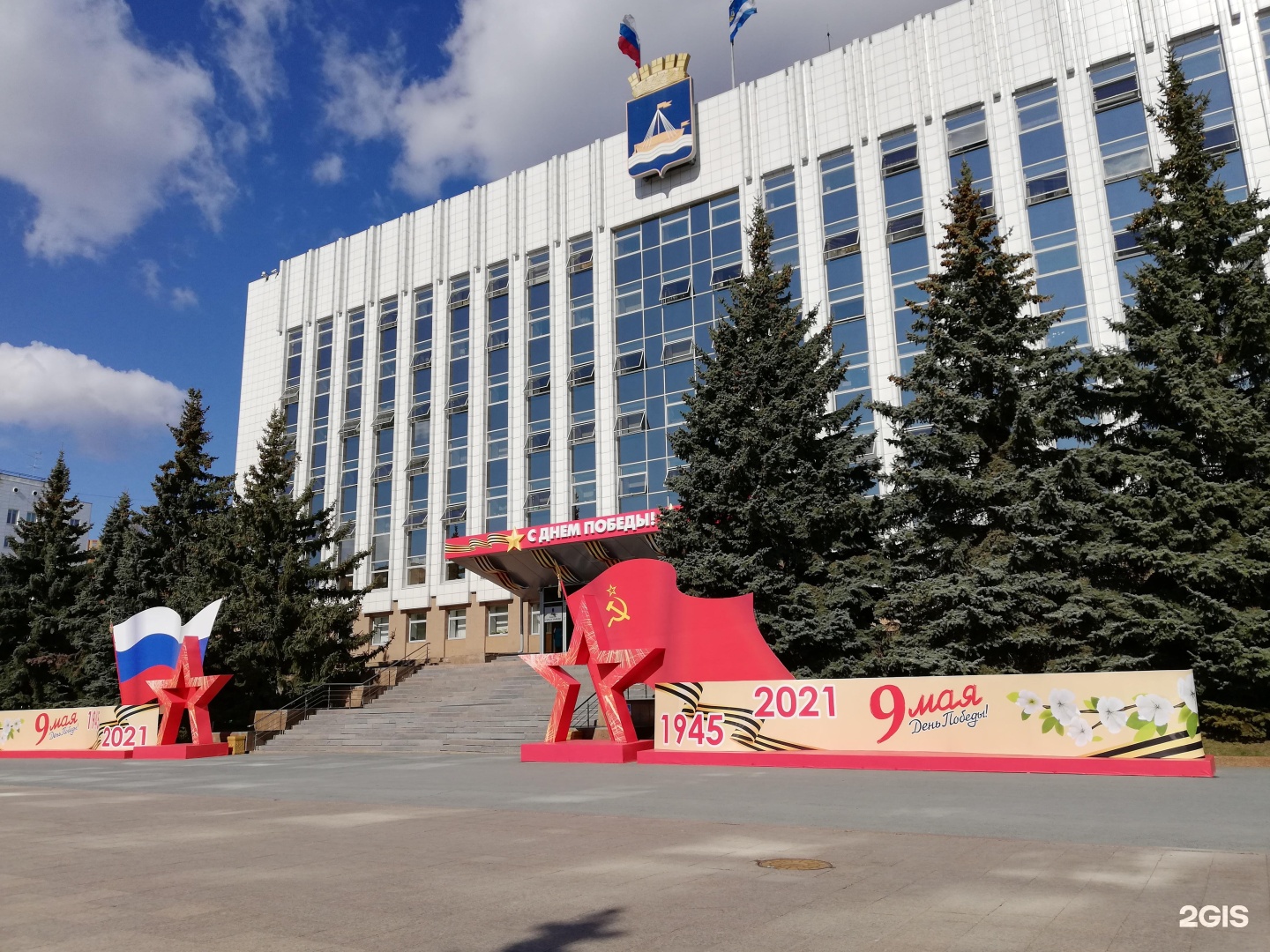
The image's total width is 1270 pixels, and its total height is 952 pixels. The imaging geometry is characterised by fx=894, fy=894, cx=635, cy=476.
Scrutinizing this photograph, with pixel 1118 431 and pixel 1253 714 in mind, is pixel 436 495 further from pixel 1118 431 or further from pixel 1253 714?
pixel 1253 714

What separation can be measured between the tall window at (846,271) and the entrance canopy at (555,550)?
10.5 metres

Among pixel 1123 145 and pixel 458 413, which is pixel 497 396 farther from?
pixel 1123 145

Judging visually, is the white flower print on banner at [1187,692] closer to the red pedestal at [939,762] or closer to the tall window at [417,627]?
the red pedestal at [939,762]

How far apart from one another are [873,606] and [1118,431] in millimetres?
6700

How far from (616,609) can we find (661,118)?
31958 millimetres

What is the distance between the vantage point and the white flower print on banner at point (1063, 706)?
48.6 feet

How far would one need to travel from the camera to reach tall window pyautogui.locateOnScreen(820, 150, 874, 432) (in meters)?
37.7

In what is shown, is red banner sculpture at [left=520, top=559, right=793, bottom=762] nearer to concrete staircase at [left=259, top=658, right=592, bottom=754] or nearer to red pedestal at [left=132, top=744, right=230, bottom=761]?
concrete staircase at [left=259, top=658, right=592, bottom=754]

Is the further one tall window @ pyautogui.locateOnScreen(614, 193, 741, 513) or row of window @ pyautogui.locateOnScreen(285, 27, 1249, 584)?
tall window @ pyautogui.locateOnScreen(614, 193, 741, 513)

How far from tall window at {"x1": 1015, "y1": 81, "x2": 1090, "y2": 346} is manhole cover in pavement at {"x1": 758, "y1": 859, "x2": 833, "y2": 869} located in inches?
1230

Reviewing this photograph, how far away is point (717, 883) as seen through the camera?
20.8 ft

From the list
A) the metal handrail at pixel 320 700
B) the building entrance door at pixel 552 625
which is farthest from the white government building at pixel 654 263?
the metal handrail at pixel 320 700

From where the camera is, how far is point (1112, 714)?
1458 cm

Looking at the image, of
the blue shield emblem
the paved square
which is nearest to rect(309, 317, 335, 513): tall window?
the blue shield emblem
